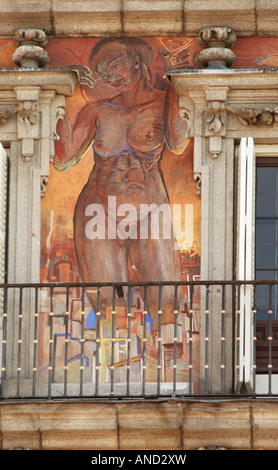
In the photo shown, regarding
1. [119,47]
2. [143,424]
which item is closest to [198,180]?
[119,47]

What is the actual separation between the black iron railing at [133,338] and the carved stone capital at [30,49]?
2.11m

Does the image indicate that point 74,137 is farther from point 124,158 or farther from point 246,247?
point 246,247

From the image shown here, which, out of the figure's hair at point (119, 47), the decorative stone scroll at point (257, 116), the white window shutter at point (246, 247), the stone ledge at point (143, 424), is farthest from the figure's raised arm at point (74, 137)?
the stone ledge at point (143, 424)

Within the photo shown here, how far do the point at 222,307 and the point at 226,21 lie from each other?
9.12 ft

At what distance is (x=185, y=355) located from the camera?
14.3 meters

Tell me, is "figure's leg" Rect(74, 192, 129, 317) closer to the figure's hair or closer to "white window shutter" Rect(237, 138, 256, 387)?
"white window shutter" Rect(237, 138, 256, 387)

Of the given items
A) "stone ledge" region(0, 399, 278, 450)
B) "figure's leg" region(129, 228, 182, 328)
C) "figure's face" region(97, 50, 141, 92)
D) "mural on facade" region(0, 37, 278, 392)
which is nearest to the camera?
"stone ledge" region(0, 399, 278, 450)

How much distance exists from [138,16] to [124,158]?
133cm

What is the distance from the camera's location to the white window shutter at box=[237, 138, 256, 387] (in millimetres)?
13711

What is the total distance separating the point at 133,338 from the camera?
14.4 metres

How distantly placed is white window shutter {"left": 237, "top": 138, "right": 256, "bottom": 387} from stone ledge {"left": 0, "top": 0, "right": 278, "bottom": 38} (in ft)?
4.32

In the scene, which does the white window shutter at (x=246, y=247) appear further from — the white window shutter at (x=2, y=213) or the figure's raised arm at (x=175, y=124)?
the white window shutter at (x=2, y=213)

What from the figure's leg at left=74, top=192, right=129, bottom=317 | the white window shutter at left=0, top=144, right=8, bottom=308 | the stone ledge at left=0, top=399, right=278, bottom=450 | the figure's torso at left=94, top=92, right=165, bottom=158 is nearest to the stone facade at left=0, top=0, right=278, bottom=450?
the white window shutter at left=0, top=144, right=8, bottom=308
